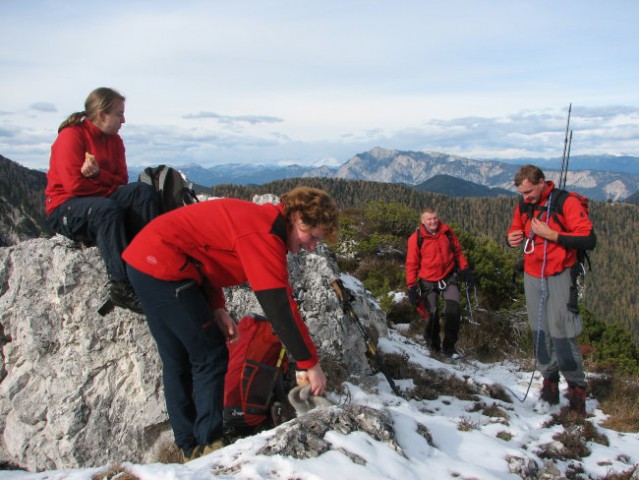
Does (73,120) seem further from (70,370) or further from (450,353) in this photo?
(450,353)

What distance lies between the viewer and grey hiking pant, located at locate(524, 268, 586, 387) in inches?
236

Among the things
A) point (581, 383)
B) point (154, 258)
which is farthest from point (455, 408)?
point (154, 258)

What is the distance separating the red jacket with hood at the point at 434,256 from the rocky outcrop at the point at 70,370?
4.74 metres

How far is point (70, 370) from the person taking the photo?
5.35 metres

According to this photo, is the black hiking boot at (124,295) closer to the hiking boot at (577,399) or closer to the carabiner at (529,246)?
the carabiner at (529,246)

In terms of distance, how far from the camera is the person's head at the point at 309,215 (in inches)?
133

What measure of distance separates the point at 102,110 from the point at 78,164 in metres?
0.60

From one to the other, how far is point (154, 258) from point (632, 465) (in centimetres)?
493

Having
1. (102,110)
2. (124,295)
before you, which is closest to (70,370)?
(124,295)

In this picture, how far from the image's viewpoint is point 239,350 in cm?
506

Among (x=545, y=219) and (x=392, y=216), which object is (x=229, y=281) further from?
(x=392, y=216)

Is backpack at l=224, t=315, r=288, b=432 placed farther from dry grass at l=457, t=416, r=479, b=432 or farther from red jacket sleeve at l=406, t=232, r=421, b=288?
red jacket sleeve at l=406, t=232, r=421, b=288

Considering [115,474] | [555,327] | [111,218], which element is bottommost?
[115,474]

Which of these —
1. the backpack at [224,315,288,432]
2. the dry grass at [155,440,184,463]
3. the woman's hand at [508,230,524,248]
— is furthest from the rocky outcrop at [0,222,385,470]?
the woman's hand at [508,230,524,248]
